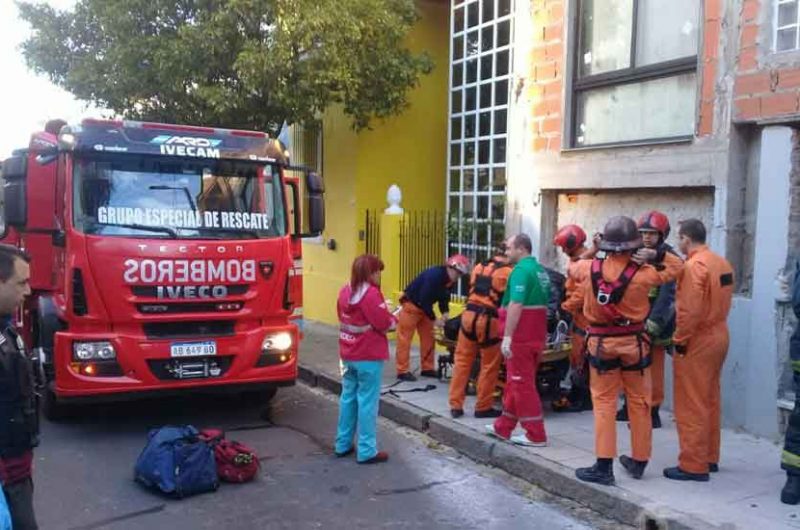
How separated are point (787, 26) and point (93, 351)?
20.1 feet

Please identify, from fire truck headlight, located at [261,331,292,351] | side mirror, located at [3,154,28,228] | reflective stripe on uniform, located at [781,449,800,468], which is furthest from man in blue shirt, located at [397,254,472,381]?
reflective stripe on uniform, located at [781,449,800,468]

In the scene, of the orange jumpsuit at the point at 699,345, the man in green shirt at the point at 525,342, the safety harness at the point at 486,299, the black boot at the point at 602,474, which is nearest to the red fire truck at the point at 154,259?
the safety harness at the point at 486,299

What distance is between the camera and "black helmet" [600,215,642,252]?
521 centimetres

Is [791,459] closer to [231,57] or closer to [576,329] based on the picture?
[576,329]

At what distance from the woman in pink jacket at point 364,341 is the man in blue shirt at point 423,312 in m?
2.68

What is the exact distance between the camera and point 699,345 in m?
5.39

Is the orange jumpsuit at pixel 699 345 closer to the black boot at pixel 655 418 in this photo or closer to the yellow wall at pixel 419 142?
the black boot at pixel 655 418

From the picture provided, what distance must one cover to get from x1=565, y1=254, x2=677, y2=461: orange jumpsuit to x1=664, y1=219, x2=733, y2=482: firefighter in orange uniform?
0.79 ft

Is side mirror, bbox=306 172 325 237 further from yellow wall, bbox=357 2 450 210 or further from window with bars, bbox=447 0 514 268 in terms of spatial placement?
yellow wall, bbox=357 2 450 210

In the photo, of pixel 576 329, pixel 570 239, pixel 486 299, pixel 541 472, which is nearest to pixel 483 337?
pixel 486 299

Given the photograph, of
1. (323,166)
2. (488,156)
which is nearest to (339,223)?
(323,166)

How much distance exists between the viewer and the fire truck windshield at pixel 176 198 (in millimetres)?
6664

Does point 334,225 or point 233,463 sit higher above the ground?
point 334,225

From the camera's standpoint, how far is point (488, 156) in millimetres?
10398
